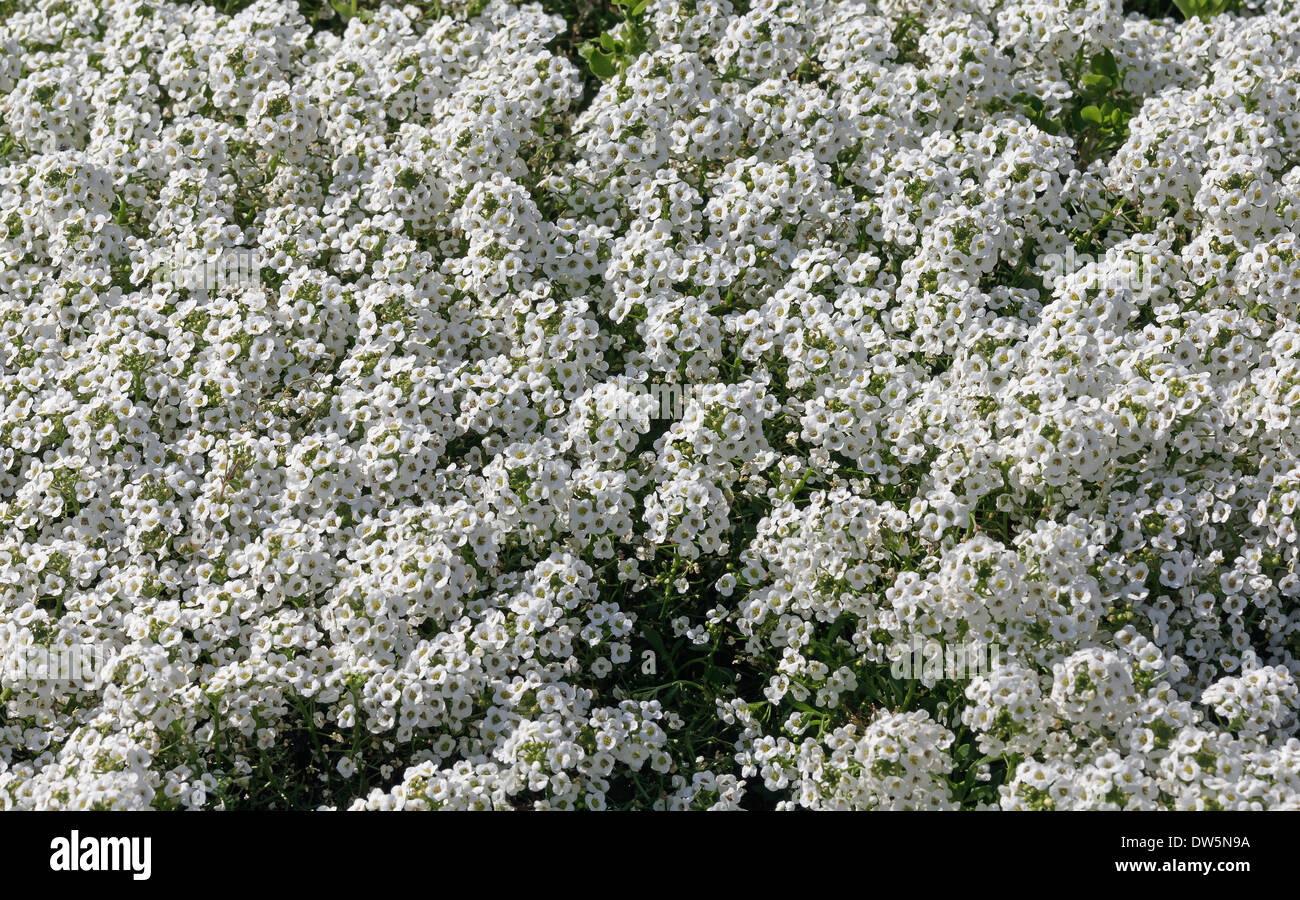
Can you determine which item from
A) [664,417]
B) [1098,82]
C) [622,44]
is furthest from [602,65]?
[1098,82]

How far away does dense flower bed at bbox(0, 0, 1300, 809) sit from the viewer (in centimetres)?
533

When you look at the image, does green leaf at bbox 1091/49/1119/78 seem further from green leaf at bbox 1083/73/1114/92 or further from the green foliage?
the green foliage

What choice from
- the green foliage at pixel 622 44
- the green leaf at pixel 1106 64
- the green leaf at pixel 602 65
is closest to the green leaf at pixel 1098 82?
the green leaf at pixel 1106 64

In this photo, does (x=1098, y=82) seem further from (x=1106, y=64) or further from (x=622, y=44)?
(x=622, y=44)

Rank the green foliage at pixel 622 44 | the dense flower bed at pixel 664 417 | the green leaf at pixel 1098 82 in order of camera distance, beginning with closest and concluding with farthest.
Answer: the dense flower bed at pixel 664 417 → the green leaf at pixel 1098 82 → the green foliage at pixel 622 44

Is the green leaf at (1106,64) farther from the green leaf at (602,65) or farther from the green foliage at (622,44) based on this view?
the green leaf at (602,65)

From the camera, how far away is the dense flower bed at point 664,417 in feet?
17.5

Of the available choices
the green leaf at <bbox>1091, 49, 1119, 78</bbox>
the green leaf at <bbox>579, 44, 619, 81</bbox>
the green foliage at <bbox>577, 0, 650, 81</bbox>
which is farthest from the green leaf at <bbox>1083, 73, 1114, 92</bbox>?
the green leaf at <bbox>579, 44, 619, 81</bbox>

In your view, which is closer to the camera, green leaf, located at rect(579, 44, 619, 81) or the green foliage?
the green foliage

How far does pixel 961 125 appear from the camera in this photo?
7.32 meters

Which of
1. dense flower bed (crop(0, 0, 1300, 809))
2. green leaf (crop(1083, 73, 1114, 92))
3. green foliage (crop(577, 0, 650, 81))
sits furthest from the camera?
green foliage (crop(577, 0, 650, 81))

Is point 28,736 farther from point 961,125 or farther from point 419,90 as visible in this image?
point 961,125
